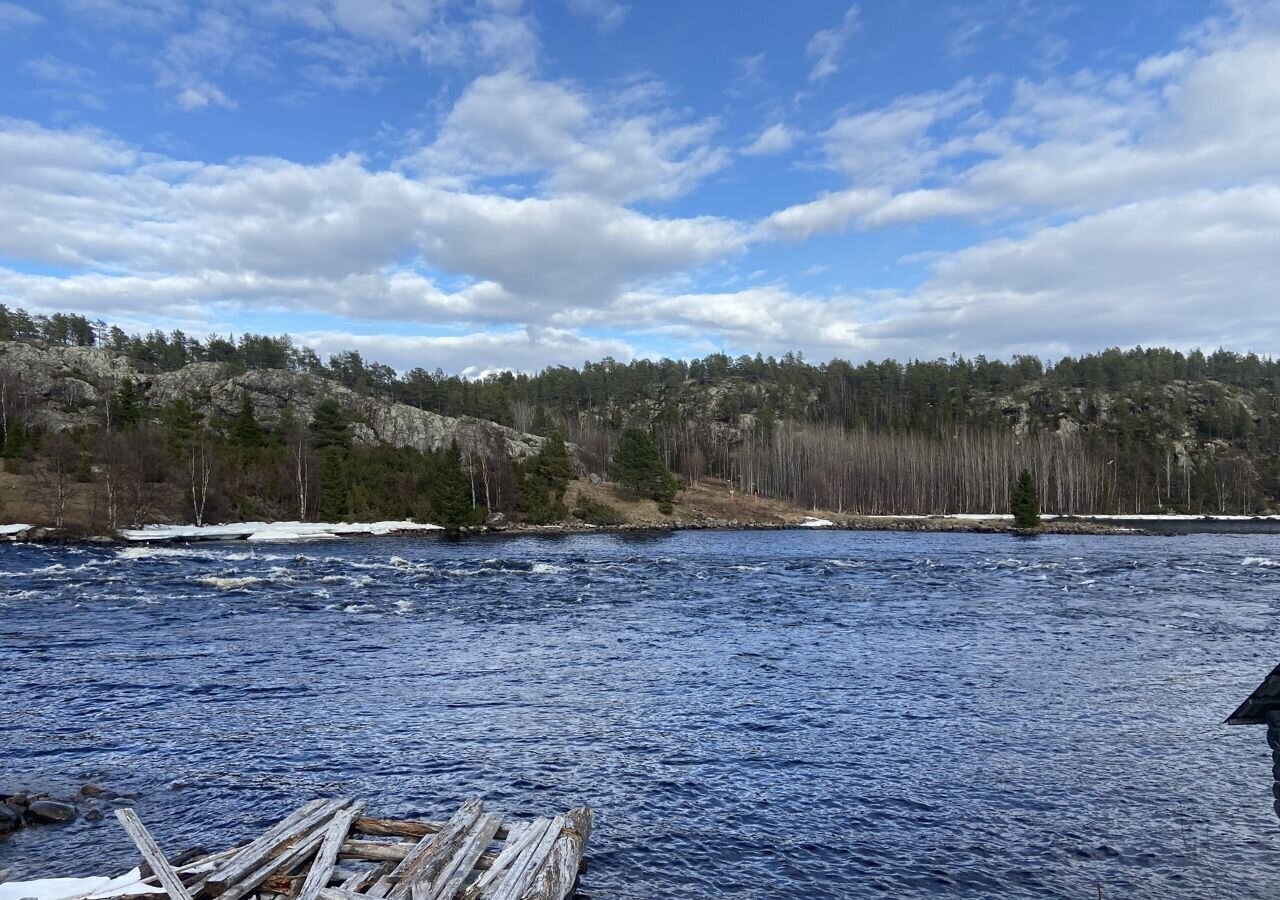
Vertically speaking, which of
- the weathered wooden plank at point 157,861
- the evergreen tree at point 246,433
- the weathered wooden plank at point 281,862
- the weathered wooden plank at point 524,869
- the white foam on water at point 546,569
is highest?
the evergreen tree at point 246,433

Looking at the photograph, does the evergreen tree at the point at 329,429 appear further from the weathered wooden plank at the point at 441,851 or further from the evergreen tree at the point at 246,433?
the weathered wooden plank at the point at 441,851

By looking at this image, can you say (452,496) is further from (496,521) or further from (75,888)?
(75,888)

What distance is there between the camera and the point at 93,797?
41.0 feet

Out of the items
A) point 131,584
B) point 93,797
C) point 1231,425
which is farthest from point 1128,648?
point 1231,425

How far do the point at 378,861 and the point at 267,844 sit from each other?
126cm

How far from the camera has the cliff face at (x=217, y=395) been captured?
105062 millimetres

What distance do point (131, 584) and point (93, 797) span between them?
1115 inches

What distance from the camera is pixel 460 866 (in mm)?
8836

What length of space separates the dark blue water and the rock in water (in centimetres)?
26

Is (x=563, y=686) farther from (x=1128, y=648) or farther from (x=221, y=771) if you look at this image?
(x=1128, y=648)

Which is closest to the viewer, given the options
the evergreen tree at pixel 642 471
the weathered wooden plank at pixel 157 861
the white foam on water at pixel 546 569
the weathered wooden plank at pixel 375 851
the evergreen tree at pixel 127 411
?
the weathered wooden plank at pixel 157 861

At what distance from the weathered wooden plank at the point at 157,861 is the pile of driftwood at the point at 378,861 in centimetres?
1

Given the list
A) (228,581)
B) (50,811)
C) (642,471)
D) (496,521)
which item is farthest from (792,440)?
(50,811)

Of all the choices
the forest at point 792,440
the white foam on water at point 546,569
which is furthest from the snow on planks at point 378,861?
the forest at point 792,440
